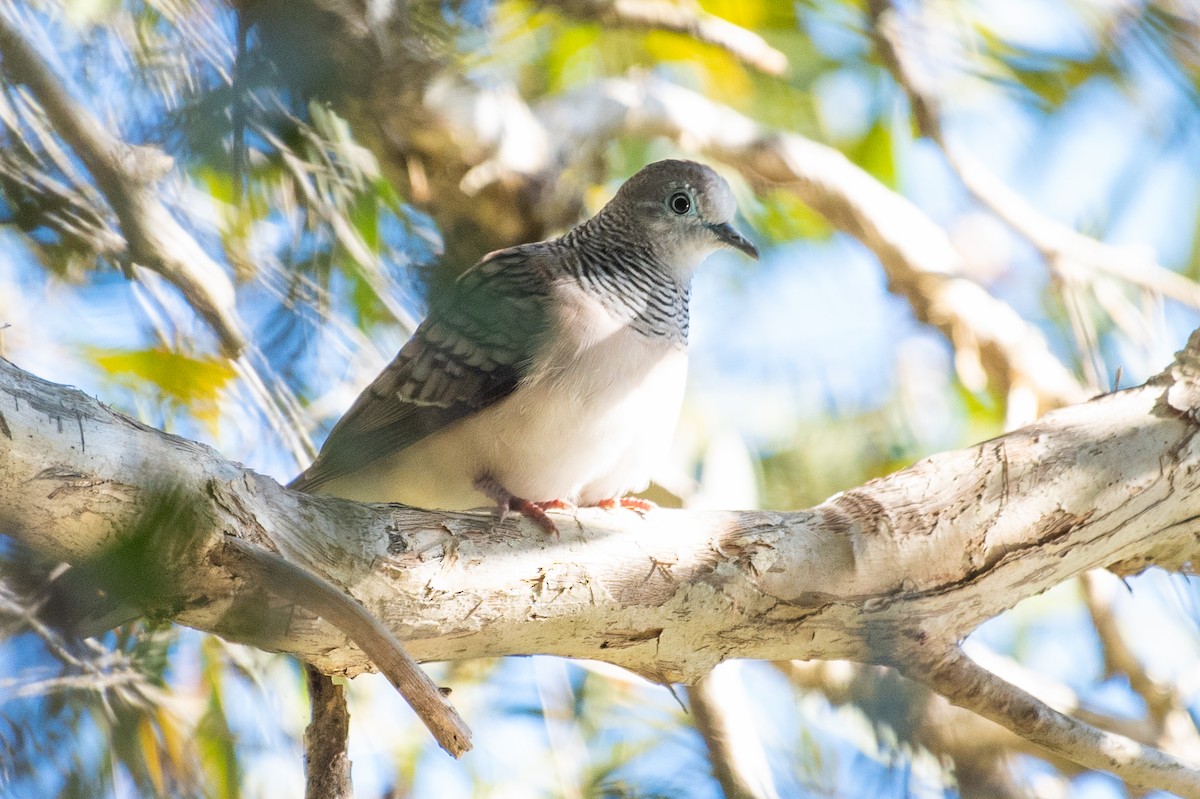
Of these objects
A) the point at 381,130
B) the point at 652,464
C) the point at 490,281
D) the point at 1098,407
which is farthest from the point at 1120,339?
the point at 381,130

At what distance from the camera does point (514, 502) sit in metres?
3.09

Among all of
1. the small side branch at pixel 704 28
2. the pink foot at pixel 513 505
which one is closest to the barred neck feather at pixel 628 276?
the pink foot at pixel 513 505

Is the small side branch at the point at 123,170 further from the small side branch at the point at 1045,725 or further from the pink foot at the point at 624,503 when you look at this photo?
the pink foot at the point at 624,503

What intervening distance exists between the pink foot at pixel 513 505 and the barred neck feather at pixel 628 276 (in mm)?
663

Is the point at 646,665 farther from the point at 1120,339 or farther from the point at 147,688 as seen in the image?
the point at 1120,339

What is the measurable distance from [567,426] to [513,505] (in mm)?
356

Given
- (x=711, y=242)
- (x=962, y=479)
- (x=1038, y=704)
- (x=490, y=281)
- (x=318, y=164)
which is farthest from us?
(x=711, y=242)

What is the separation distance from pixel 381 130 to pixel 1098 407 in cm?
223

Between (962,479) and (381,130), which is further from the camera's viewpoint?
(962,479)

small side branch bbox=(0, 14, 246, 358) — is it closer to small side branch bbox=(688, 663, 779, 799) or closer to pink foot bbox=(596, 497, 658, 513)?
small side branch bbox=(688, 663, 779, 799)

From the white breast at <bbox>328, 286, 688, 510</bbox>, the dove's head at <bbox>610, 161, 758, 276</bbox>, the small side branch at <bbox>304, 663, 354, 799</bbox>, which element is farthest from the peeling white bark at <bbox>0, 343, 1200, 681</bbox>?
the dove's head at <bbox>610, 161, 758, 276</bbox>

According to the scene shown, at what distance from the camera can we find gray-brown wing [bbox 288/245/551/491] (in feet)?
10.6

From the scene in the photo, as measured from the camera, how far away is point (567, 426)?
3305mm

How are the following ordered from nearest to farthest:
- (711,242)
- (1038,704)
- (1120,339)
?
1. (1038,704)
2. (711,242)
3. (1120,339)
